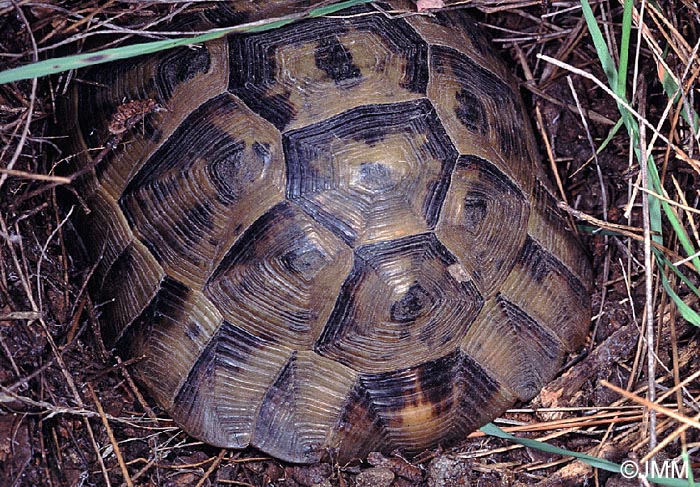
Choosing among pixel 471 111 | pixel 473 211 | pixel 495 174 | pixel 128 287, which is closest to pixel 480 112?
pixel 471 111

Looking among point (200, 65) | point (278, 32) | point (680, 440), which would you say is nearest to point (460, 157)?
point (278, 32)

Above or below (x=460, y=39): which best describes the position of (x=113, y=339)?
below

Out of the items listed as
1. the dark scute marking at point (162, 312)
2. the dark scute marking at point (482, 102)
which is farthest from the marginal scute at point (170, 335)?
the dark scute marking at point (482, 102)

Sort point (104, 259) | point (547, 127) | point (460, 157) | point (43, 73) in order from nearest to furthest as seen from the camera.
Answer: point (43, 73) < point (460, 157) < point (104, 259) < point (547, 127)

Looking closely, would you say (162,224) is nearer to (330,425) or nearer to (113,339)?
(113,339)

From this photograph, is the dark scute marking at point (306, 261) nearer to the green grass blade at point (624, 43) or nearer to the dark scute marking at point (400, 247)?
the dark scute marking at point (400, 247)

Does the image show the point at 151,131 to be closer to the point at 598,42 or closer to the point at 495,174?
the point at 495,174
